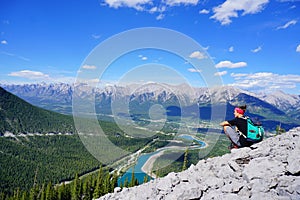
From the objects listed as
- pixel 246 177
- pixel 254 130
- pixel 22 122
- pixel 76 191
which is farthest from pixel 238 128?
pixel 22 122

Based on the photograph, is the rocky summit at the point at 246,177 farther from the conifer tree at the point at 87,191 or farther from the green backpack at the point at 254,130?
the conifer tree at the point at 87,191

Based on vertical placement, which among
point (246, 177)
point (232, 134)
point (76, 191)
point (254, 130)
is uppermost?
point (254, 130)

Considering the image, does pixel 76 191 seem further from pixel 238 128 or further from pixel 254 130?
pixel 254 130

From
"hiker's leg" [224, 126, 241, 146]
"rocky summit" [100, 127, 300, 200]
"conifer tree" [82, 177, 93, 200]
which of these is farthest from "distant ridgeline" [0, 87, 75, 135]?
"hiker's leg" [224, 126, 241, 146]

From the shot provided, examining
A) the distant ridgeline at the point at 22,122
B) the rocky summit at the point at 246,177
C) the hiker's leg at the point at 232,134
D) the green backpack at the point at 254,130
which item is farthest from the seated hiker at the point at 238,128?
the distant ridgeline at the point at 22,122

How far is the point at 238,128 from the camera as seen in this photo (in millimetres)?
9391

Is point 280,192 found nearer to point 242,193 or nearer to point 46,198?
point 242,193

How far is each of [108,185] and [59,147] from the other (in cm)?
12468

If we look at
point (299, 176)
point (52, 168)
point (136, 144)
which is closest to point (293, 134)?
point (299, 176)

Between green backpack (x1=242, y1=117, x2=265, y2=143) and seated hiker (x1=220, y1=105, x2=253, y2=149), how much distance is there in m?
0.16

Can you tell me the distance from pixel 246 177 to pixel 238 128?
2.26 m

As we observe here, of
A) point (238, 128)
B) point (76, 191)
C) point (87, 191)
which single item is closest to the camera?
point (238, 128)

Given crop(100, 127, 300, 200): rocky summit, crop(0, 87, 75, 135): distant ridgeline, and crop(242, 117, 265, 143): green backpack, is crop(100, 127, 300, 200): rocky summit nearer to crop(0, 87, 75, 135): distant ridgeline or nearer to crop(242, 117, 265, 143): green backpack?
crop(242, 117, 265, 143): green backpack

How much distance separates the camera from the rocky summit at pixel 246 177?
6.86m
